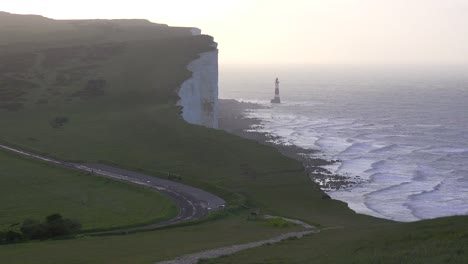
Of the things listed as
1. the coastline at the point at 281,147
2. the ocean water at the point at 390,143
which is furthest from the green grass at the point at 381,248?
the coastline at the point at 281,147

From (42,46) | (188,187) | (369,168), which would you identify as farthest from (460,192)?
(42,46)

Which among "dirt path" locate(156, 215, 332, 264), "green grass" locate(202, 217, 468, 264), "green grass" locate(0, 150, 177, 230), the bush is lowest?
"green grass" locate(0, 150, 177, 230)

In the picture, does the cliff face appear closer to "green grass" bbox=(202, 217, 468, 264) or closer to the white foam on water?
the white foam on water

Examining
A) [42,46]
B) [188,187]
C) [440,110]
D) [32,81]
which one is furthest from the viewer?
[440,110]

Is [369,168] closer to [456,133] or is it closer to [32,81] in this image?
[456,133]

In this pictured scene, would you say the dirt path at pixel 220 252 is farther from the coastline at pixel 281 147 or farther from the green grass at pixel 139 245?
the coastline at pixel 281 147

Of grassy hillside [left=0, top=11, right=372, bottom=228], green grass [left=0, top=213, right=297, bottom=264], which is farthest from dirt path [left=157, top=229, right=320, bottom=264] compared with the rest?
grassy hillside [left=0, top=11, right=372, bottom=228]

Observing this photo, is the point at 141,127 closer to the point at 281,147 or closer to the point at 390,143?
the point at 281,147
